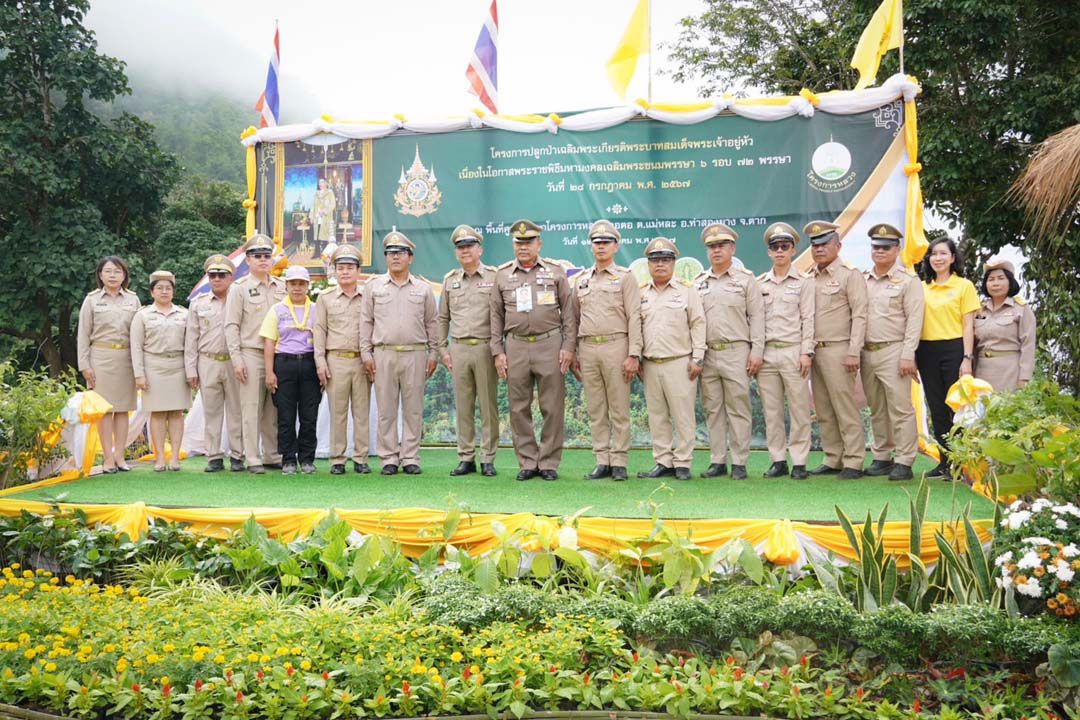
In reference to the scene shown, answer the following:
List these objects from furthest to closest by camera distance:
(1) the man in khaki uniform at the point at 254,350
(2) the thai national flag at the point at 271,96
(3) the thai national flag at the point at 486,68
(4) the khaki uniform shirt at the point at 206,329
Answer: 1. (2) the thai national flag at the point at 271,96
2. (3) the thai national flag at the point at 486,68
3. (4) the khaki uniform shirt at the point at 206,329
4. (1) the man in khaki uniform at the point at 254,350

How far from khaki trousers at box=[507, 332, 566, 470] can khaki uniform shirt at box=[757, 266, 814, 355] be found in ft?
4.34

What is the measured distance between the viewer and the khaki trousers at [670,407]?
18.8 feet

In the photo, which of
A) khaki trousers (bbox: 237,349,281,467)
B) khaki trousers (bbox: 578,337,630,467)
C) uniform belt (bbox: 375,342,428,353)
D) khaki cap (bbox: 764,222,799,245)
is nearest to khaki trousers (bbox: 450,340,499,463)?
uniform belt (bbox: 375,342,428,353)

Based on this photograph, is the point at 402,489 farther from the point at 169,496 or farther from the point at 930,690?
the point at 930,690

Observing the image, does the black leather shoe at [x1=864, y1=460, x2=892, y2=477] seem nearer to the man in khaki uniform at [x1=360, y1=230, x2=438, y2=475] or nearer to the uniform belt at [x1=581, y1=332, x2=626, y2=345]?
the uniform belt at [x1=581, y1=332, x2=626, y2=345]

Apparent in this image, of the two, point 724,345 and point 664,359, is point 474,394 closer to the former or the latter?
point 664,359

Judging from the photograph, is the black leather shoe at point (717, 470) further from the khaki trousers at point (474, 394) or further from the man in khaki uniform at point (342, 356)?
the man in khaki uniform at point (342, 356)

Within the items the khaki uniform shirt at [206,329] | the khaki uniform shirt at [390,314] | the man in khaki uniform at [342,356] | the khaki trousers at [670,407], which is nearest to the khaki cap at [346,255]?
the man in khaki uniform at [342,356]

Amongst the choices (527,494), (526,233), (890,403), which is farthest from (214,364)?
(890,403)

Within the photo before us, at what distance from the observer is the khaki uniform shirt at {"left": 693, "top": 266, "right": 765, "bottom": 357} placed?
5766 millimetres

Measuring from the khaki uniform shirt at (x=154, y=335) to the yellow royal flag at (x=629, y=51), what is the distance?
3891mm

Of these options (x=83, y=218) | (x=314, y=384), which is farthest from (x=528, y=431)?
(x=83, y=218)

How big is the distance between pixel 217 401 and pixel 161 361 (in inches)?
18.1

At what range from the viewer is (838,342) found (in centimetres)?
574
